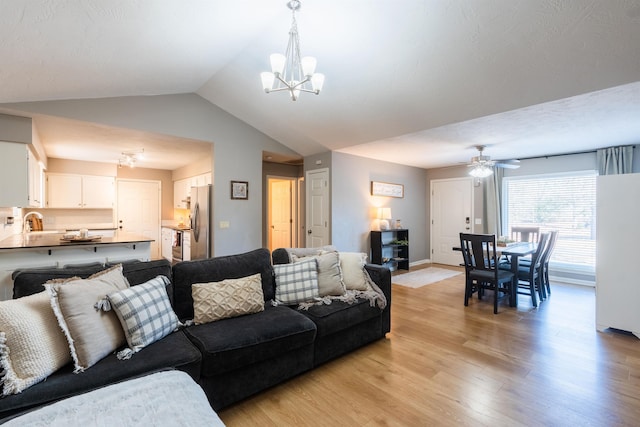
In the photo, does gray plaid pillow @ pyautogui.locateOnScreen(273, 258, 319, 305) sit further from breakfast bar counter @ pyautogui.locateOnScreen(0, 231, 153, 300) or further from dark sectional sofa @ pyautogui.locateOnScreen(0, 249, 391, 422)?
breakfast bar counter @ pyautogui.locateOnScreen(0, 231, 153, 300)

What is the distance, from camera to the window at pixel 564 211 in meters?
5.25

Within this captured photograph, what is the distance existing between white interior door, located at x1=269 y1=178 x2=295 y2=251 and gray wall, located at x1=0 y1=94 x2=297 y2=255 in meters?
1.66

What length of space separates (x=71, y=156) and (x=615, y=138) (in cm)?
975

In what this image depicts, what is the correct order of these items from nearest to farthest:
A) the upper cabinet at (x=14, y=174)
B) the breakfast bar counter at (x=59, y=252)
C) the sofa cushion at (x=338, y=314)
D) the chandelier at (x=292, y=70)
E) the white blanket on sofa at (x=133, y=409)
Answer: the white blanket on sofa at (x=133, y=409), the chandelier at (x=292, y=70), the sofa cushion at (x=338, y=314), the breakfast bar counter at (x=59, y=252), the upper cabinet at (x=14, y=174)

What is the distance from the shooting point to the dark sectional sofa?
152cm

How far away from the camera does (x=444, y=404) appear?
2002 millimetres

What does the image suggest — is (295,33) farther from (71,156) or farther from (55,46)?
(71,156)

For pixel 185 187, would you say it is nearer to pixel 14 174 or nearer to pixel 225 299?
pixel 14 174

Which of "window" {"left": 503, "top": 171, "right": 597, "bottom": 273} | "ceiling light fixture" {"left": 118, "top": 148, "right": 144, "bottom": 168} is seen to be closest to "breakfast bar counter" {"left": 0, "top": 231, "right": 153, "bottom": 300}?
"ceiling light fixture" {"left": 118, "top": 148, "right": 144, "bottom": 168}

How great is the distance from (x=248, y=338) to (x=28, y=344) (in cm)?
111

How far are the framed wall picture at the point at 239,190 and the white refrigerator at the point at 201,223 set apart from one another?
1.29 feet

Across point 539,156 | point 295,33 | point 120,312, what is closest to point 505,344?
point 120,312

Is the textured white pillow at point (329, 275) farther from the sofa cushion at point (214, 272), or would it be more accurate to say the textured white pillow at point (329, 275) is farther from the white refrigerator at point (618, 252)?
the white refrigerator at point (618, 252)

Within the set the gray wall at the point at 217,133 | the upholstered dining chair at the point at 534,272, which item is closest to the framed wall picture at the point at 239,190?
the gray wall at the point at 217,133
